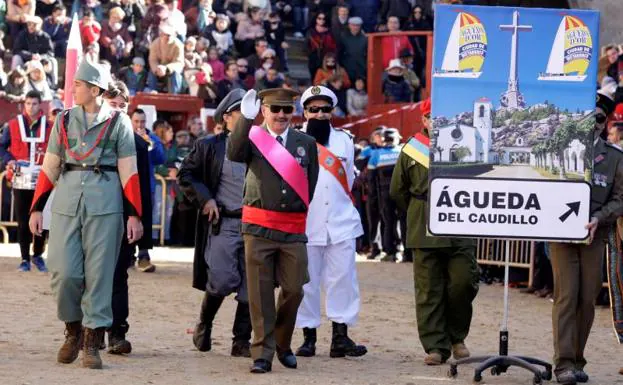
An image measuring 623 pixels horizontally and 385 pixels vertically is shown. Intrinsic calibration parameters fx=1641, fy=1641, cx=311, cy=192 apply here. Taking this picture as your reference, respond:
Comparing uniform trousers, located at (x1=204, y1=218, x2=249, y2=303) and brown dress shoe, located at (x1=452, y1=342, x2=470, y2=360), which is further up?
uniform trousers, located at (x1=204, y1=218, x2=249, y2=303)

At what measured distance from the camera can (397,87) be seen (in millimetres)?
28828

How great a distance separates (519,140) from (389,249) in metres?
11.4

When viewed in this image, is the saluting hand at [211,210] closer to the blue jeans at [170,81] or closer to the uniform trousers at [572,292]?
the uniform trousers at [572,292]

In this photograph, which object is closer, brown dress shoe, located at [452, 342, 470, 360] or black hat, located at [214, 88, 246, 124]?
brown dress shoe, located at [452, 342, 470, 360]

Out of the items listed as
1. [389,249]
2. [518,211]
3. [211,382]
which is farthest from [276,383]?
[389,249]

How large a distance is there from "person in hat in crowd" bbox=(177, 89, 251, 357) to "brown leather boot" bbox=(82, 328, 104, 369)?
3.81 ft

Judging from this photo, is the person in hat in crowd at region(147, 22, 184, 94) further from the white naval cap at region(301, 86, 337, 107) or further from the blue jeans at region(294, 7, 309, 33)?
the white naval cap at region(301, 86, 337, 107)

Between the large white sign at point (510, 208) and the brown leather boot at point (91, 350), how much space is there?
2332 millimetres

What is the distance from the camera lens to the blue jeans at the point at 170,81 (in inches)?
1061

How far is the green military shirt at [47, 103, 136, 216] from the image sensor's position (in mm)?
10922

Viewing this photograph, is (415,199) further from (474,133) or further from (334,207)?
(474,133)

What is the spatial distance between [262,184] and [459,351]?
1.97 m

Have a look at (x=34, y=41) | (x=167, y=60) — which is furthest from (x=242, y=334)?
(x=167, y=60)

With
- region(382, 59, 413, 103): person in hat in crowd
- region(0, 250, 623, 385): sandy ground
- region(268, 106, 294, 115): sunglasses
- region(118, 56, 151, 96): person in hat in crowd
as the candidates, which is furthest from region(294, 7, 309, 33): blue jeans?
region(268, 106, 294, 115): sunglasses
